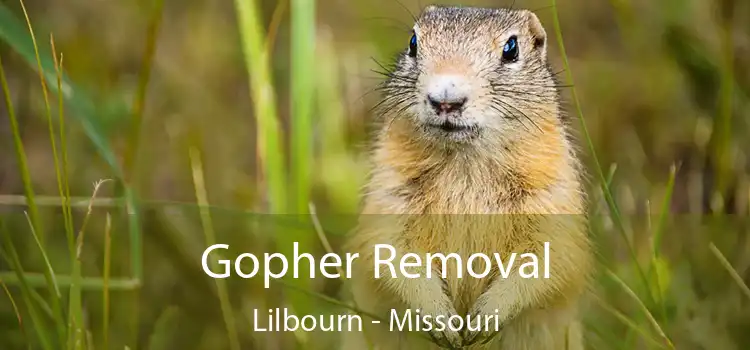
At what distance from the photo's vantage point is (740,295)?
59.1 inches

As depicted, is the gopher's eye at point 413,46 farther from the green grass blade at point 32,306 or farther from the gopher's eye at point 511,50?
the green grass blade at point 32,306

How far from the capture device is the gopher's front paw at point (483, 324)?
1.36m

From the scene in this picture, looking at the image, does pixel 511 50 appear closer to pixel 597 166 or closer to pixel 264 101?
pixel 597 166

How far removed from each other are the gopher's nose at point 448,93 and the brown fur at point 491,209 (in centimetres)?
9

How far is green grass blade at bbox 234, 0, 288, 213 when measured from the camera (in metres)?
1.55

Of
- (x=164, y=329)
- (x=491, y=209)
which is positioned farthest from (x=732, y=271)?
(x=164, y=329)

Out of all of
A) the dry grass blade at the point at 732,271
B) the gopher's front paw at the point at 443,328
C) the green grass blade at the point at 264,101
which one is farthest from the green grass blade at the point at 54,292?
the dry grass blade at the point at 732,271

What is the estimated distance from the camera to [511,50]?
1369 mm

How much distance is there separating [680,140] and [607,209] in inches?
8.4

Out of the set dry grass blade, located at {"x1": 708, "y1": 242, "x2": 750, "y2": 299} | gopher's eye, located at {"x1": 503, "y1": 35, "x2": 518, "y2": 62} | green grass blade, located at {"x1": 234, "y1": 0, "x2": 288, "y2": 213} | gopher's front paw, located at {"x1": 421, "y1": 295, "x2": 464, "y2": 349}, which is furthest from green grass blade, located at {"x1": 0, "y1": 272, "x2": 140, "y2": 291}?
dry grass blade, located at {"x1": 708, "y1": 242, "x2": 750, "y2": 299}

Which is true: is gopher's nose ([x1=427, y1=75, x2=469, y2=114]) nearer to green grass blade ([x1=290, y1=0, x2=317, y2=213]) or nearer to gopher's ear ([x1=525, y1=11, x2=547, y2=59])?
gopher's ear ([x1=525, y1=11, x2=547, y2=59])

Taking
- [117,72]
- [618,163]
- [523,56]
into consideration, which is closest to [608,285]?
[618,163]

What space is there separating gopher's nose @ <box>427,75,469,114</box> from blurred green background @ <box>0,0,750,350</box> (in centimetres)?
20

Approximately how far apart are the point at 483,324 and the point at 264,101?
511 millimetres
